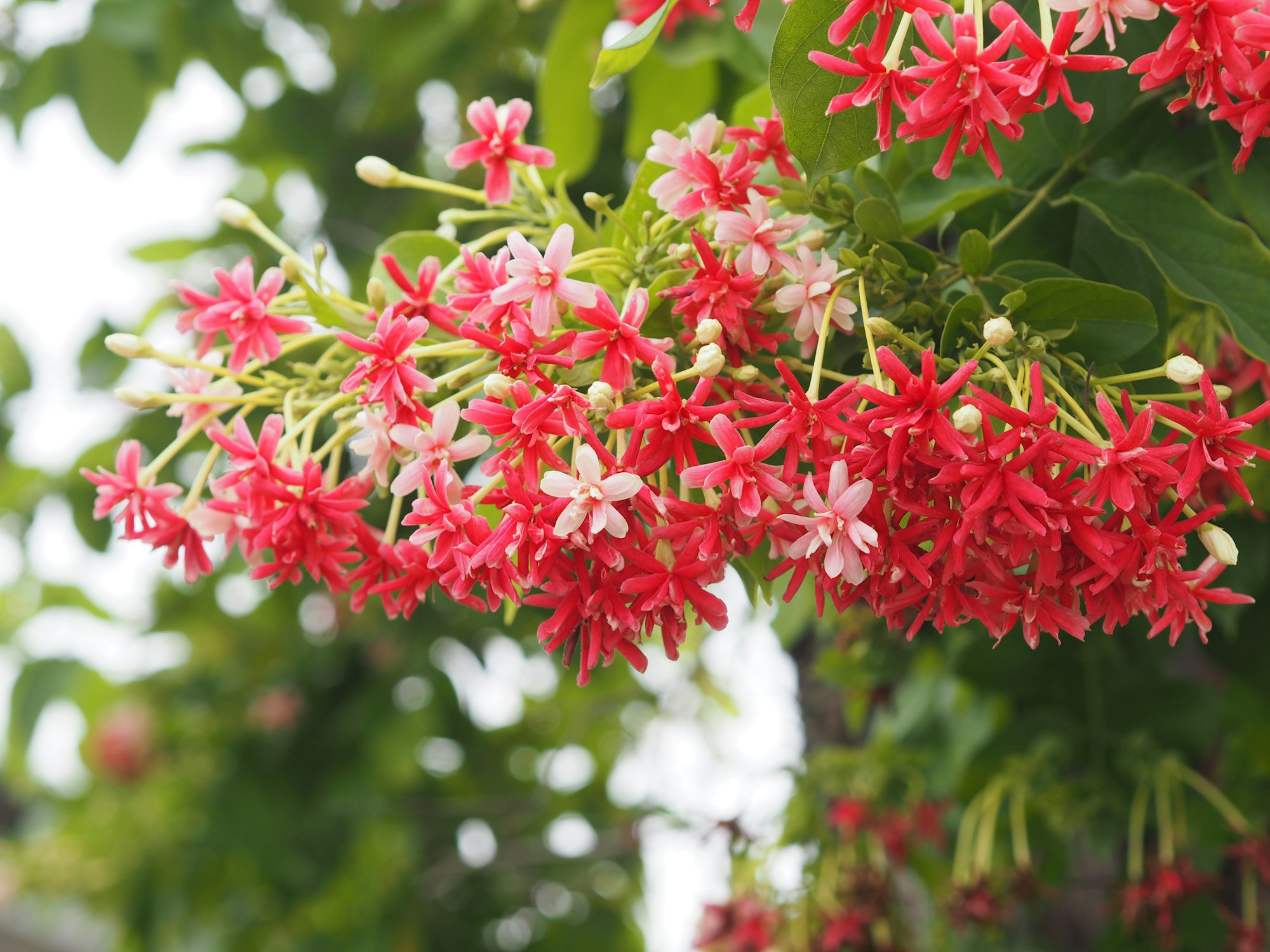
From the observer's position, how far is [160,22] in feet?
6.07

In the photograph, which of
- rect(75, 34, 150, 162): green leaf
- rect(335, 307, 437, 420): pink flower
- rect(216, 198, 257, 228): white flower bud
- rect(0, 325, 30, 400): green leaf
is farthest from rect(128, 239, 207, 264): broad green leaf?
rect(335, 307, 437, 420): pink flower

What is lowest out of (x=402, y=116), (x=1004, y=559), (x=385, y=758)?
(x=385, y=758)

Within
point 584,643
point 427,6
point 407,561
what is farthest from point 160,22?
point 584,643

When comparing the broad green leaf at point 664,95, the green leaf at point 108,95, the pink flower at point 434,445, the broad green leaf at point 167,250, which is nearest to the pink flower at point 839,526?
the pink flower at point 434,445

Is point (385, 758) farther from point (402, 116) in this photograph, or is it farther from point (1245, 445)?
point (1245, 445)

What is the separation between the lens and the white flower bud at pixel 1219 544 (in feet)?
2.12

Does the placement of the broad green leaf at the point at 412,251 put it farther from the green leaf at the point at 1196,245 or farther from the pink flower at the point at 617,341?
the green leaf at the point at 1196,245

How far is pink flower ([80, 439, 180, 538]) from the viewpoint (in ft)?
2.58

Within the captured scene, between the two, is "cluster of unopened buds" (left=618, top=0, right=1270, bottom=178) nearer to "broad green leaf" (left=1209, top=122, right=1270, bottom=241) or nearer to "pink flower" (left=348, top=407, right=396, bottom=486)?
"broad green leaf" (left=1209, top=122, right=1270, bottom=241)

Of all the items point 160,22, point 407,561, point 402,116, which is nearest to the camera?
point 407,561

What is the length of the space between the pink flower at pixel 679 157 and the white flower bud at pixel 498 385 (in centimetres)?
16

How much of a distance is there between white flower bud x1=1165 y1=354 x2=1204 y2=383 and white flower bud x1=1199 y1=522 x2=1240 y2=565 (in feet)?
0.33

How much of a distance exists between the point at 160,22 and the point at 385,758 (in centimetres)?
155

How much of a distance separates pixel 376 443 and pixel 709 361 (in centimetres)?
25
